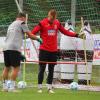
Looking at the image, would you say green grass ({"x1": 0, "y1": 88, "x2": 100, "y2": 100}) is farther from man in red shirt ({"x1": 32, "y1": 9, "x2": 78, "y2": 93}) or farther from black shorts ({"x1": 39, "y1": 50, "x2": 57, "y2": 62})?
black shorts ({"x1": 39, "y1": 50, "x2": 57, "y2": 62})

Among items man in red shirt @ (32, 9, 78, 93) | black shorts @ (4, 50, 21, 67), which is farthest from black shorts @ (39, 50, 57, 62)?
black shorts @ (4, 50, 21, 67)

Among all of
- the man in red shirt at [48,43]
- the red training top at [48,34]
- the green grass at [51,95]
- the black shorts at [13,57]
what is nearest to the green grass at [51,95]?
the green grass at [51,95]

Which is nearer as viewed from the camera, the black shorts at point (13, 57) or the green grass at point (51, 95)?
the green grass at point (51, 95)

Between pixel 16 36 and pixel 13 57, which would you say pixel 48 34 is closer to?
pixel 16 36

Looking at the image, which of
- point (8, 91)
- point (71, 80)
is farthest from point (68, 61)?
point (8, 91)

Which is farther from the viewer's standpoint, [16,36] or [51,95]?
[16,36]

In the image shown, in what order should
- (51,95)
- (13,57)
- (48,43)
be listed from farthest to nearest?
(48,43)
(13,57)
(51,95)

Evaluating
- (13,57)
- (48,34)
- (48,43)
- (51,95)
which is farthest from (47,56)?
(51,95)

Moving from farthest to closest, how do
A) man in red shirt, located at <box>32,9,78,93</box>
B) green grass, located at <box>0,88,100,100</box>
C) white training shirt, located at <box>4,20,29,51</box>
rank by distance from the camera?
man in red shirt, located at <box>32,9,78,93</box> < white training shirt, located at <box>4,20,29,51</box> < green grass, located at <box>0,88,100,100</box>

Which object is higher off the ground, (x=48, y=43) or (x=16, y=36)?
(x=16, y=36)

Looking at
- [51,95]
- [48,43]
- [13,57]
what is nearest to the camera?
[51,95]

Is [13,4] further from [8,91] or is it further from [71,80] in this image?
[8,91]

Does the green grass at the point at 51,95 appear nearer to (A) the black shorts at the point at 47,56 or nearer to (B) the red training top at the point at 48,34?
(A) the black shorts at the point at 47,56

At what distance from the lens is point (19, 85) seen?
14.8 meters
